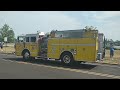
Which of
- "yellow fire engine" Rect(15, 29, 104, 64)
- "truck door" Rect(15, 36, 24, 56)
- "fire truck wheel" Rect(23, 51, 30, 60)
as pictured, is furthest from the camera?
"truck door" Rect(15, 36, 24, 56)

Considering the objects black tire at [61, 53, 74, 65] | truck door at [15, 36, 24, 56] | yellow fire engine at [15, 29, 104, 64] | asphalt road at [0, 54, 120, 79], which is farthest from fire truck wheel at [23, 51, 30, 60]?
asphalt road at [0, 54, 120, 79]

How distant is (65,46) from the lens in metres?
19.8

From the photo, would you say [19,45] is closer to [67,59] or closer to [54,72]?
[67,59]

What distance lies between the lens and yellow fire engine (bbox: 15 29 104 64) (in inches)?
732

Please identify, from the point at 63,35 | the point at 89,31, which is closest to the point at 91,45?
the point at 89,31

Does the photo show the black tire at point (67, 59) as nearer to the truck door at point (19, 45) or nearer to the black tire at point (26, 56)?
the black tire at point (26, 56)

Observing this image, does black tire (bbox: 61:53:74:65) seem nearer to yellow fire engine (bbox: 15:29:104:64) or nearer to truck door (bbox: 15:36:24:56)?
yellow fire engine (bbox: 15:29:104:64)

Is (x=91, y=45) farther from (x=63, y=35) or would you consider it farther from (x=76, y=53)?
(x=63, y=35)

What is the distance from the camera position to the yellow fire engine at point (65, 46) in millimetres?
18594

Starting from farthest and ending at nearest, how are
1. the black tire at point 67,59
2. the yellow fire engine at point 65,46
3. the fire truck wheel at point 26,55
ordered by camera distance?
the fire truck wheel at point 26,55
the black tire at point 67,59
the yellow fire engine at point 65,46

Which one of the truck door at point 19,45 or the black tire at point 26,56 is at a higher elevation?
the truck door at point 19,45

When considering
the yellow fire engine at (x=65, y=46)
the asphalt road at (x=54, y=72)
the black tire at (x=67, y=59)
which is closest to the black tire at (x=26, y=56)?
the yellow fire engine at (x=65, y=46)

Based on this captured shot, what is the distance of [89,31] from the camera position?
1861 centimetres

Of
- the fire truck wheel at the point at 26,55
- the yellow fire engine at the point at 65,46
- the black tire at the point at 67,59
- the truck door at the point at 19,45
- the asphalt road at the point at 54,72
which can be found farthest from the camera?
the truck door at the point at 19,45
